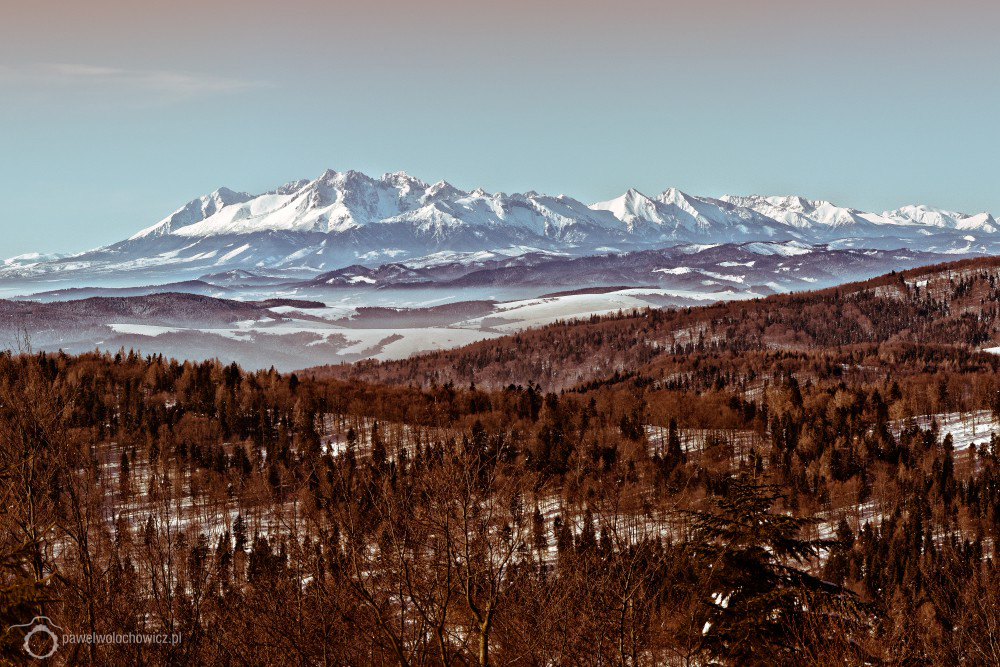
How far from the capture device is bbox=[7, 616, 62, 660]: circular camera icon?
2297cm

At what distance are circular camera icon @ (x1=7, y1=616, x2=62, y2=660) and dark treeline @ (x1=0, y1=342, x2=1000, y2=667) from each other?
1.93 feet

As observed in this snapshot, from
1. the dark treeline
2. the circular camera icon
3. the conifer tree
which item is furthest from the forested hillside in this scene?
the circular camera icon

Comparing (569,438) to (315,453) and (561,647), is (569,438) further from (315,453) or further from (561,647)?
(561,647)

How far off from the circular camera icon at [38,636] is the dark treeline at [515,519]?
59 cm

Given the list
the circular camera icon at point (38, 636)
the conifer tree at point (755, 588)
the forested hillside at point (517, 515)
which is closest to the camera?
the circular camera icon at point (38, 636)

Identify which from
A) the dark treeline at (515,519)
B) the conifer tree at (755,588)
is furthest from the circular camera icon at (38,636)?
the conifer tree at (755,588)

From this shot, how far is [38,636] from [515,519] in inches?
623

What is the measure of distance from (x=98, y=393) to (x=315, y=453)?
5519cm

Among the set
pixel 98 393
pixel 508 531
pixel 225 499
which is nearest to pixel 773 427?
pixel 225 499

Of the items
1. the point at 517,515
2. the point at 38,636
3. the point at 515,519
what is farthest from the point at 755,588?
the point at 38,636

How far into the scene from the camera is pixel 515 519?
30.4 metres

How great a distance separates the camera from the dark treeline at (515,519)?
91.9 feet

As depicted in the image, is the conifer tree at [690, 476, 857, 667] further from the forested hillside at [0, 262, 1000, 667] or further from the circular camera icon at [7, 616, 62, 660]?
the circular camera icon at [7, 616, 62, 660]

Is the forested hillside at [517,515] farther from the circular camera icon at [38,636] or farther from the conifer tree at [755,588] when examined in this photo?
the circular camera icon at [38,636]
